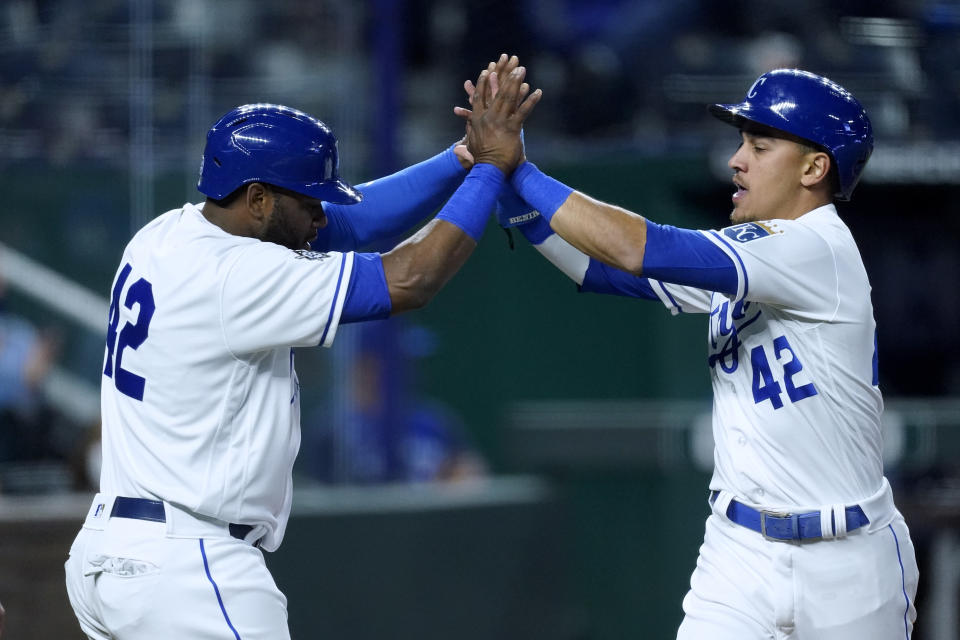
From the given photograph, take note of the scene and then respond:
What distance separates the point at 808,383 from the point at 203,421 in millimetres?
1418

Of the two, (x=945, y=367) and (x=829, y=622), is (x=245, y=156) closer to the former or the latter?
(x=829, y=622)

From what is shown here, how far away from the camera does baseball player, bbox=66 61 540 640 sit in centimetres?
282

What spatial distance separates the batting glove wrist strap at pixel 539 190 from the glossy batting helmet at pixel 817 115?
1.62 feet

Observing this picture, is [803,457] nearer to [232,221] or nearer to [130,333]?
[232,221]

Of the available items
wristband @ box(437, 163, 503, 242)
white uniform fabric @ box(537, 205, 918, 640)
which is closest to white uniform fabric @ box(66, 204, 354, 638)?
wristband @ box(437, 163, 503, 242)

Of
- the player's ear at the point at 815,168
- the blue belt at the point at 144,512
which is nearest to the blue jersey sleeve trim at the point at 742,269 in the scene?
the player's ear at the point at 815,168

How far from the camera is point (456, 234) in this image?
119 inches

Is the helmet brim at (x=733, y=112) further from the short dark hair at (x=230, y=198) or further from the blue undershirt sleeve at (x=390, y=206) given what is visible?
the short dark hair at (x=230, y=198)

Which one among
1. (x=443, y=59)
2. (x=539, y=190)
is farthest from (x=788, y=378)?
→ (x=443, y=59)

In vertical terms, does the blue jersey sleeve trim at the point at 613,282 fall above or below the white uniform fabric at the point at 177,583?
above

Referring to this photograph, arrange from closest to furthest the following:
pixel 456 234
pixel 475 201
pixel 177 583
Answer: pixel 177 583 < pixel 456 234 < pixel 475 201

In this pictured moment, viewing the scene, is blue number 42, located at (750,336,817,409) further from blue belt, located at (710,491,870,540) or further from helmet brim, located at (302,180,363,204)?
helmet brim, located at (302,180,363,204)

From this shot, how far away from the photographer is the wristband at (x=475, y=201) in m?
3.07

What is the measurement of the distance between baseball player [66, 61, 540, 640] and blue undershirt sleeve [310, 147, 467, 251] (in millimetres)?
614
